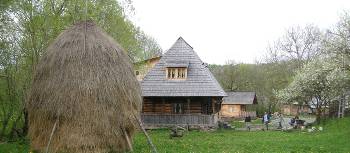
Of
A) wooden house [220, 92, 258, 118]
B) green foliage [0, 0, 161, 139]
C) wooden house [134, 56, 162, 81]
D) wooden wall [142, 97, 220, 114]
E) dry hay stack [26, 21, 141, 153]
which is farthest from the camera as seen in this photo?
wooden house [220, 92, 258, 118]

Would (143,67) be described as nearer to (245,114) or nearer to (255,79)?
(245,114)

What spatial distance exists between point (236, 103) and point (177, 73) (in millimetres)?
28761

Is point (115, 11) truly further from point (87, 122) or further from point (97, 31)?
point (87, 122)

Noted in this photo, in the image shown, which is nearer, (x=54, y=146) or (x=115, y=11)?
(x=54, y=146)

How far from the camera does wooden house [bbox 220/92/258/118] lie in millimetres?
61375

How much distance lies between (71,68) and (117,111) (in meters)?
2.33

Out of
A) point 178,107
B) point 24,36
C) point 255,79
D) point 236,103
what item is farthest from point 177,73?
point 255,79

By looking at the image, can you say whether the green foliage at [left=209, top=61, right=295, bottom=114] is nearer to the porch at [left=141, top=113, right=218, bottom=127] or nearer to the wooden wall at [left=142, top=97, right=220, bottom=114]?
the wooden wall at [left=142, top=97, right=220, bottom=114]

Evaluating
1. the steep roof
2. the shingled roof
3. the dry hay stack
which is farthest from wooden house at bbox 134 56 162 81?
the dry hay stack

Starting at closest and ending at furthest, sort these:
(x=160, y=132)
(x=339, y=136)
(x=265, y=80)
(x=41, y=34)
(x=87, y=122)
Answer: (x=87, y=122) < (x=41, y=34) < (x=339, y=136) < (x=160, y=132) < (x=265, y=80)

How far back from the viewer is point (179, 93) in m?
33.4

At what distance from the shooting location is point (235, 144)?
23.3 meters

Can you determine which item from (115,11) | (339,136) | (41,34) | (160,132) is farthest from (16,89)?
(339,136)

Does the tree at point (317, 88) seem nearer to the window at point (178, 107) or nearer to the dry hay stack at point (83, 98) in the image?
the window at point (178, 107)
